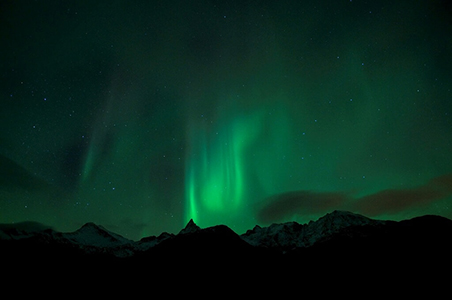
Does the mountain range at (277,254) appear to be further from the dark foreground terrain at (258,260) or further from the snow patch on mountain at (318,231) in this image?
the snow patch on mountain at (318,231)

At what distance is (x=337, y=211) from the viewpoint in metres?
193

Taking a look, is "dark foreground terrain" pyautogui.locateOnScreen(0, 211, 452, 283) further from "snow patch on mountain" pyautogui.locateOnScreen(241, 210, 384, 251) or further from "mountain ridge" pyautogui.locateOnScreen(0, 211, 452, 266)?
"snow patch on mountain" pyautogui.locateOnScreen(241, 210, 384, 251)

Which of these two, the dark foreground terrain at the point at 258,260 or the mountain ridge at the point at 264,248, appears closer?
the dark foreground terrain at the point at 258,260

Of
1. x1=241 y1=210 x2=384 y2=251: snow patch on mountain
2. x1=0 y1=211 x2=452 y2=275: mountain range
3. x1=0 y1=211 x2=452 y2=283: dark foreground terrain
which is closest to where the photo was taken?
x1=0 y1=211 x2=452 y2=283: dark foreground terrain

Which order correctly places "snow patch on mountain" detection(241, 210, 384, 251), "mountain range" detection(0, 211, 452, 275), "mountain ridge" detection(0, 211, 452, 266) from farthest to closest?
"snow patch on mountain" detection(241, 210, 384, 251), "mountain ridge" detection(0, 211, 452, 266), "mountain range" detection(0, 211, 452, 275)

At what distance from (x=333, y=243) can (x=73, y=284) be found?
118312mm

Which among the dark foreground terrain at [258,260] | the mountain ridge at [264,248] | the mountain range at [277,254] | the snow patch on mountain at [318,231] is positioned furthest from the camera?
the snow patch on mountain at [318,231]

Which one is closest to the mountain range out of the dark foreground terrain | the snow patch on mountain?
the dark foreground terrain

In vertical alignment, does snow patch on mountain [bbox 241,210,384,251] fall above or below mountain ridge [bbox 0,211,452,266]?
above

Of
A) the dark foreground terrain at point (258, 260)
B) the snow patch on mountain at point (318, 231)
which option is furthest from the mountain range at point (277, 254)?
the snow patch on mountain at point (318, 231)

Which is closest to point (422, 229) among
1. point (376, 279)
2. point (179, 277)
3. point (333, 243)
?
point (333, 243)

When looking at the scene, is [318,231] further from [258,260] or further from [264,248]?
[258,260]

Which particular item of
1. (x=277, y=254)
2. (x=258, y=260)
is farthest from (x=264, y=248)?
(x=258, y=260)

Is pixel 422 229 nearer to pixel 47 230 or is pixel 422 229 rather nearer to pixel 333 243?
pixel 333 243
